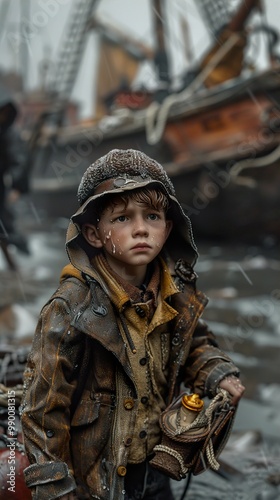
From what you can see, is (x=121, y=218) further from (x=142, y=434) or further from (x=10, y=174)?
(x=10, y=174)

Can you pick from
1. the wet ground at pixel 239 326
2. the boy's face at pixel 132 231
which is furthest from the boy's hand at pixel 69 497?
the wet ground at pixel 239 326

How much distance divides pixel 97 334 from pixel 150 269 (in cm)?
37

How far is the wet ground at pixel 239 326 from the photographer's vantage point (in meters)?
3.12

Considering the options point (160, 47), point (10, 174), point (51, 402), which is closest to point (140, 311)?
point (51, 402)

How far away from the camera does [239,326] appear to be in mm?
6078

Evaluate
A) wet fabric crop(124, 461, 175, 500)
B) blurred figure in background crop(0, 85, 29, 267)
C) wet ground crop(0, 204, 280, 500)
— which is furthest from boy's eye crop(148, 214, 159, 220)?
blurred figure in background crop(0, 85, 29, 267)

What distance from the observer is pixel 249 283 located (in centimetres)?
775

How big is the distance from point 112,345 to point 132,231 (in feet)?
1.20

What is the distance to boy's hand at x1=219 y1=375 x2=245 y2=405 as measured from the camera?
190cm

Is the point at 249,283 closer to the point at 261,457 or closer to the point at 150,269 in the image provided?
the point at 261,457

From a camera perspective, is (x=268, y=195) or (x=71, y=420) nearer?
(x=71, y=420)

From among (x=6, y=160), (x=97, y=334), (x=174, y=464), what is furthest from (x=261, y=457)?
(x=6, y=160)

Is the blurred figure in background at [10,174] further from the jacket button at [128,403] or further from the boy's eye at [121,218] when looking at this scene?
the jacket button at [128,403]

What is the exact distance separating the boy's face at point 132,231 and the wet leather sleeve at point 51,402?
25 cm
